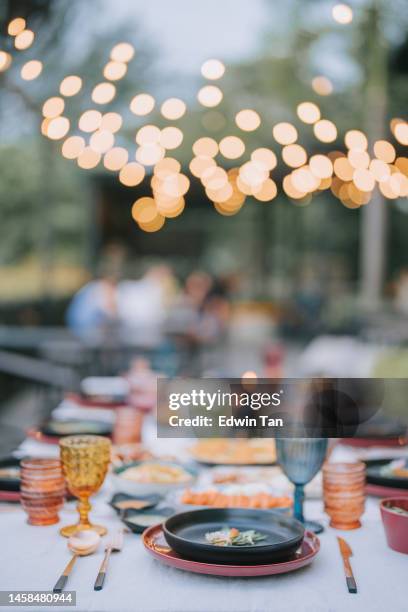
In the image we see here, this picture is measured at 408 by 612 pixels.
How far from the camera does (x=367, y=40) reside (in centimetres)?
477

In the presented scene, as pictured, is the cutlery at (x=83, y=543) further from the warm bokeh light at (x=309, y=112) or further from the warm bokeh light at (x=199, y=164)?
the warm bokeh light at (x=199, y=164)

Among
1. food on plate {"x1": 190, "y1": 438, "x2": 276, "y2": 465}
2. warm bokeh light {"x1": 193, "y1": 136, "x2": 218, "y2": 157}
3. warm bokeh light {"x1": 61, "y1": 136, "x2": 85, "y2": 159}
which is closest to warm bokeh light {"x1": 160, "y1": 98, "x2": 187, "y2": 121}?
warm bokeh light {"x1": 61, "y1": 136, "x2": 85, "y2": 159}

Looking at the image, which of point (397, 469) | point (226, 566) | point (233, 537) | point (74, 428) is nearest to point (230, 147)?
point (74, 428)

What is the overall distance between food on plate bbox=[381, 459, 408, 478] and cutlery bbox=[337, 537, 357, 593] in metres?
0.46

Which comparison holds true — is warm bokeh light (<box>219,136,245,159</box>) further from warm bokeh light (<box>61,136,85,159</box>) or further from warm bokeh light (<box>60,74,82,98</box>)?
warm bokeh light (<box>60,74,82,98</box>)

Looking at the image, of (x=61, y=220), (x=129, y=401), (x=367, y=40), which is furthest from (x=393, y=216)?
(x=129, y=401)

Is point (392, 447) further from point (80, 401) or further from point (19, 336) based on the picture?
point (19, 336)

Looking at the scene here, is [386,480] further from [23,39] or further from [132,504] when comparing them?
[23,39]

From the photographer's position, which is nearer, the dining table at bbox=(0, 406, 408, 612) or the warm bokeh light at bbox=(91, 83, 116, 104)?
the dining table at bbox=(0, 406, 408, 612)

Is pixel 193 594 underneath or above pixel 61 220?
underneath

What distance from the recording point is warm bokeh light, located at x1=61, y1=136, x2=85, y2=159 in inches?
130

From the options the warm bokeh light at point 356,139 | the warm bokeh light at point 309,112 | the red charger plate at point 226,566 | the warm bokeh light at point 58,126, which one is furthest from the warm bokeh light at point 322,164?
the red charger plate at point 226,566

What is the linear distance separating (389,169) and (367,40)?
143 centimetres

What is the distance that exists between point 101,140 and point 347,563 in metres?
2.58
